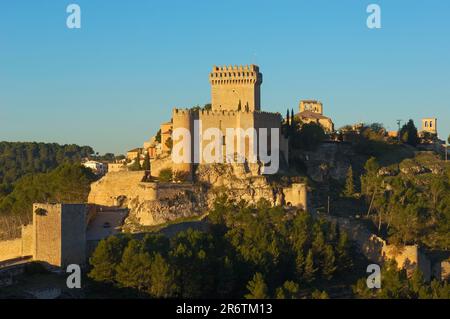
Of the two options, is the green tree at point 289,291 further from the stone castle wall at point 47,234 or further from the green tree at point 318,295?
the stone castle wall at point 47,234

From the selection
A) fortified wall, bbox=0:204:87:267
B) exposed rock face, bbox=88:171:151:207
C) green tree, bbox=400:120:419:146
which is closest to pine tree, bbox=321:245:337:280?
exposed rock face, bbox=88:171:151:207

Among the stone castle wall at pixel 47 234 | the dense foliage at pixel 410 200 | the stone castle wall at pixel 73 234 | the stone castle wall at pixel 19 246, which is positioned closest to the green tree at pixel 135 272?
the stone castle wall at pixel 73 234

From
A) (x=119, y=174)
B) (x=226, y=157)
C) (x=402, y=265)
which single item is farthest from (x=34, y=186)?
(x=402, y=265)

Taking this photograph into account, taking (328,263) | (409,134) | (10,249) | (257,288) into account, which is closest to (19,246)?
(10,249)

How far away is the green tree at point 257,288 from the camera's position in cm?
4397

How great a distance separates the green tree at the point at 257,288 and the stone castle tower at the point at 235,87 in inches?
784

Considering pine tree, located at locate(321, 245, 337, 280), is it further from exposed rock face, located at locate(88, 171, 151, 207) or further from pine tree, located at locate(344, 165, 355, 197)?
exposed rock face, located at locate(88, 171, 151, 207)

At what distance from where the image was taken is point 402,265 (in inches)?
2092

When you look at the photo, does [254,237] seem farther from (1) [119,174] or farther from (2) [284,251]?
(1) [119,174]

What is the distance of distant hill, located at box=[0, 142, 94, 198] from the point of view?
119 m

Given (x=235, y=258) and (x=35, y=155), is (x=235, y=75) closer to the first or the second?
(x=235, y=258)

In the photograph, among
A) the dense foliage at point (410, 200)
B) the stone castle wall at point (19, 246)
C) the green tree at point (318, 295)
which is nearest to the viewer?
the green tree at point (318, 295)
